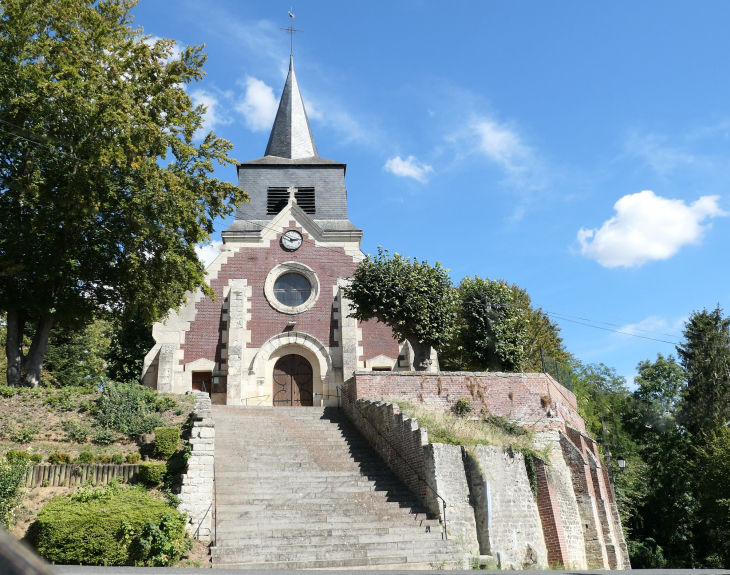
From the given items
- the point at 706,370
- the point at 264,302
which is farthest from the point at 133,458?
the point at 706,370

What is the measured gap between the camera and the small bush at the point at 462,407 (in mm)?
19672

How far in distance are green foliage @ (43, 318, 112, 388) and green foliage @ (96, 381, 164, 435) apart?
1795 centimetres

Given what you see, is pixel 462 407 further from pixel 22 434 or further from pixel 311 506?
pixel 22 434

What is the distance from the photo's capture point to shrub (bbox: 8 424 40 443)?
15016 mm

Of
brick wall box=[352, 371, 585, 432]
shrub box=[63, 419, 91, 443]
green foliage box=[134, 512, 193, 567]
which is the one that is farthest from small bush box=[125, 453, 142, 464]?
brick wall box=[352, 371, 585, 432]

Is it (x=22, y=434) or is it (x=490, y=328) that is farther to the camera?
(x=490, y=328)

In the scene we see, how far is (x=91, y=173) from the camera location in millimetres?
16844

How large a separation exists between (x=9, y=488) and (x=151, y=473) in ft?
9.00

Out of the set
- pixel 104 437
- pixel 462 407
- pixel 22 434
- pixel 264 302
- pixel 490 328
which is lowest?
pixel 104 437

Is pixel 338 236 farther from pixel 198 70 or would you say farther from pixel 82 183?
pixel 82 183

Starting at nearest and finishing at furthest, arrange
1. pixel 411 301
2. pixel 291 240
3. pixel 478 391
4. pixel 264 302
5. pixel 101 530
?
1. pixel 101 530
2. pixel 478 391
3. pixel 411 301
4. pixel 264 302
5. pixel 291 240

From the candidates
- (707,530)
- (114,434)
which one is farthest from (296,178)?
(707,530)

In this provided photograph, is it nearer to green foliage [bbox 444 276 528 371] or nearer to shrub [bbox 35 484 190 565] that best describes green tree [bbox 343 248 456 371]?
green foliage [bbox 444 276 528 371]

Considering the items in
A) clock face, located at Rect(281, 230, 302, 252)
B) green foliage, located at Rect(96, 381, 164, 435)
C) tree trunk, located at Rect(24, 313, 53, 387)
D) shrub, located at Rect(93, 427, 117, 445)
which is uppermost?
clock face, located at Rect(281, 230, 302, 252)
